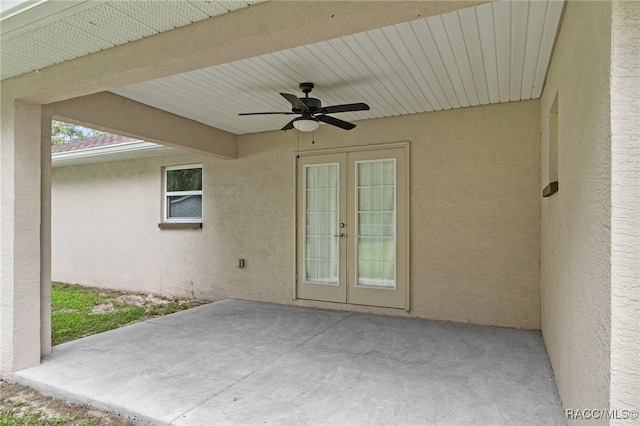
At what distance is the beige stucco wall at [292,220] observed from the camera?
441 centimetres

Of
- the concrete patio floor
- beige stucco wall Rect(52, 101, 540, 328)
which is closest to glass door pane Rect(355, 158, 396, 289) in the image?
beige stucco wall Rect(52, 101, 540, 328)

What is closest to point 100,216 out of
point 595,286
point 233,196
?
point 233,196

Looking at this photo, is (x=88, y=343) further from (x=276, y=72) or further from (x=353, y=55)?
(x=353, y=55)

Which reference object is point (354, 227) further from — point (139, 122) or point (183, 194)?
point (183, 194)

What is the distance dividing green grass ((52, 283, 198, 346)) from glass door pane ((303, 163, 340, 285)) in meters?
2.24

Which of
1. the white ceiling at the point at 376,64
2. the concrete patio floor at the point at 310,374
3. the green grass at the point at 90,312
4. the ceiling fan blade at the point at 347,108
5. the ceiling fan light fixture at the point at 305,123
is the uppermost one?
the white ceiling at the point at 376,64

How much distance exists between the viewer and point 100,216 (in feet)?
25.1

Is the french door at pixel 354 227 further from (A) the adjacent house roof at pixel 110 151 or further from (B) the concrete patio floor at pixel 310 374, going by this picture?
(A) the adjacent house roof at pixel 110 151

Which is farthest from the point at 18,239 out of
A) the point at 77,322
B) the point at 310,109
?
the point at 310,109

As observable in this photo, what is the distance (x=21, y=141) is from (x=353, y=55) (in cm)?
308

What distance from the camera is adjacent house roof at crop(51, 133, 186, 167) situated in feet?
20.6

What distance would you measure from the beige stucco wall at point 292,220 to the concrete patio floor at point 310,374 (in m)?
0.66

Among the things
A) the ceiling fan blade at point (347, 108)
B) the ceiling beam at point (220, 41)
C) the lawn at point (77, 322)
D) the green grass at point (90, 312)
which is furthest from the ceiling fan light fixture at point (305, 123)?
the green grass at point (90, 312)

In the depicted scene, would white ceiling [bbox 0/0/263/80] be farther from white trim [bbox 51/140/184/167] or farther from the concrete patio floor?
white trim [bbox 51/140/184/167]
